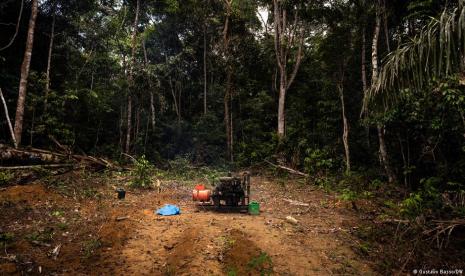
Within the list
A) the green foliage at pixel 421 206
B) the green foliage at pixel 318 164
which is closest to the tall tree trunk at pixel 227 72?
the green foliage at pixel 318 164

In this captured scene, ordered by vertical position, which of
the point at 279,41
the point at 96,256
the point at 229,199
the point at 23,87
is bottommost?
the point at 96,256

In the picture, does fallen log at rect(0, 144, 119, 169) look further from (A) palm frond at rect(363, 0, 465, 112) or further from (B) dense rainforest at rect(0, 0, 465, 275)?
(A) palm frond at rect(363, 0, 465, 112)

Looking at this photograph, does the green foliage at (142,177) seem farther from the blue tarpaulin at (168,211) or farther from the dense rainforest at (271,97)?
the blue tarpaulin at (168,211)

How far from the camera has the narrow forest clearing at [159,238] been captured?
208 inches

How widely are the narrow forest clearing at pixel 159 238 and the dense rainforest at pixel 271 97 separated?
102 cm

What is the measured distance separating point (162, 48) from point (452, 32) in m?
26.9

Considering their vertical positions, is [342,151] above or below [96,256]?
above

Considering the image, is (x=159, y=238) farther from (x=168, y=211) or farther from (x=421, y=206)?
(x=421, y=206)

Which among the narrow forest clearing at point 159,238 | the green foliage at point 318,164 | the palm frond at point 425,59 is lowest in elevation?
the narrow forest clearing at point 159,238

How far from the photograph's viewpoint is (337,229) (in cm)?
737

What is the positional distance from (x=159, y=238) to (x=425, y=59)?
19.7 feet

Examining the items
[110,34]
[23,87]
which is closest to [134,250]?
[23,87]

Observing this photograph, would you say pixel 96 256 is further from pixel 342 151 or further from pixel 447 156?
pixel 342 151

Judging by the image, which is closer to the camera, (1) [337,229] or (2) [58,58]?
(1) [337,229]
